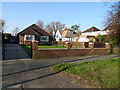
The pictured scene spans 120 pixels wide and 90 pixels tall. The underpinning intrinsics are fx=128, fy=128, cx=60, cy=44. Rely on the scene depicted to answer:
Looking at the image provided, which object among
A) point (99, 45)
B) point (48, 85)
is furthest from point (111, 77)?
point (99, 45)

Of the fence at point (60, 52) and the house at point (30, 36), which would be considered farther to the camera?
the house at point (30, 36)

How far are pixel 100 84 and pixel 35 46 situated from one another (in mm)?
7653

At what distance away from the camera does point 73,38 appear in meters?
50.0

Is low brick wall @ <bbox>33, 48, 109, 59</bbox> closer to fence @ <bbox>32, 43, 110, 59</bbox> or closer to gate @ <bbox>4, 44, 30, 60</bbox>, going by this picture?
fence @ <bbox>32, 43, 110, 59</bbox>

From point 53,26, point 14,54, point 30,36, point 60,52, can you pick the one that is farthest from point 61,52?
point 53,26

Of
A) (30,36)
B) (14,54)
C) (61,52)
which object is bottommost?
(14,54)

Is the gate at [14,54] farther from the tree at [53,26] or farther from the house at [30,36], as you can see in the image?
the tree at [53,26]

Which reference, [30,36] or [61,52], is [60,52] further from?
[30,36]

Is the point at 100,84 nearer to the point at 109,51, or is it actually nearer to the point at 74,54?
the point at 74,54

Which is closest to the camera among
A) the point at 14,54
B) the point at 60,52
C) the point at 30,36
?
the point at 60,52

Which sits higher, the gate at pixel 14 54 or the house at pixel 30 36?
the house at pixel 30 36

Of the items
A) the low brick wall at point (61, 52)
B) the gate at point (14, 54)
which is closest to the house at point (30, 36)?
the gate at point (14, 54)

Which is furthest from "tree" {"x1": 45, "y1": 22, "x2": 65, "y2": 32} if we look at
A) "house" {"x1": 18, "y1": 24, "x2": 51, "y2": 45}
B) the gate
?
the gate

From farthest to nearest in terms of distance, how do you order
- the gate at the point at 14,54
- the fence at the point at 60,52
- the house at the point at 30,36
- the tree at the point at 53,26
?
the tree at the point at 53,26 → the house at the point at 30,36 → the gate at the point at 14,54 → the fence at the point at 60,52
